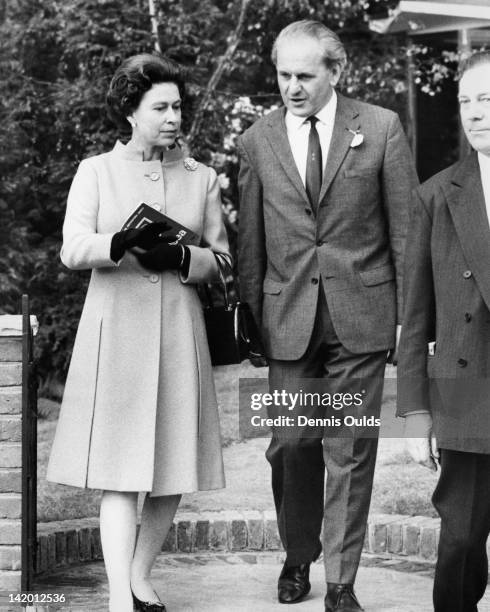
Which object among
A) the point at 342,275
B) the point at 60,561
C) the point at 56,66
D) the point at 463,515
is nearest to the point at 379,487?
the point at 60,561

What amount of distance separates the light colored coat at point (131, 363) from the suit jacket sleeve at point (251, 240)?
0.90ft

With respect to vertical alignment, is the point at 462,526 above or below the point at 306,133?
below

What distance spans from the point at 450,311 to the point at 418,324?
0.45ft

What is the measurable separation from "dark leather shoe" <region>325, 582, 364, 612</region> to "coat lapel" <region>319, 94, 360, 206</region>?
4.45ft

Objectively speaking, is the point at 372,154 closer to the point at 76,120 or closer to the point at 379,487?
the point at 379,487

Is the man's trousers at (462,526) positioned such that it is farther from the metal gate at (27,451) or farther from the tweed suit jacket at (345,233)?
the metal gate at (27,451)

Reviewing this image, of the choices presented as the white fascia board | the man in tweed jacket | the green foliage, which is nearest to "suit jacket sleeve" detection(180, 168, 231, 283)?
the man in tweed jacket

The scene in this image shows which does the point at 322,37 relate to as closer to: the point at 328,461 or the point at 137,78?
the point at 137,78

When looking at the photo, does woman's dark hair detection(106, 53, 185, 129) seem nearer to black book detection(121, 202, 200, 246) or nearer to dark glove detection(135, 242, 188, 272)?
black book detection(121, 202, 200, 246)

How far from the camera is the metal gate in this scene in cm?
462

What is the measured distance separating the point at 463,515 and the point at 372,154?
5.05ft

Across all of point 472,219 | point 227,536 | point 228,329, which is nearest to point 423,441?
point 472,219

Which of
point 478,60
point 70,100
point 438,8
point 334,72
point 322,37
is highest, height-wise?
point 438,8

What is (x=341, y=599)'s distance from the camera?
4.84 m
